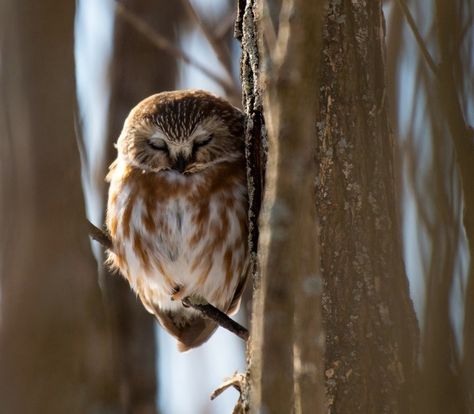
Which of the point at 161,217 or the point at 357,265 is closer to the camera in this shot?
the point at 357,265

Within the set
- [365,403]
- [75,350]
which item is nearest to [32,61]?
[75,350]

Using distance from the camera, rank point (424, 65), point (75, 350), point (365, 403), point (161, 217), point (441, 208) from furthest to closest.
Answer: point (161, 217)
point (365, 403)
point (75, 350)
point (424, 65)
point (441, 208)

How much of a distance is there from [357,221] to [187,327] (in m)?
2.41

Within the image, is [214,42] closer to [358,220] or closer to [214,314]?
[214,314]

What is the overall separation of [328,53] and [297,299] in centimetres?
173

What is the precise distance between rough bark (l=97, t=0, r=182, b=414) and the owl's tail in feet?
6.86

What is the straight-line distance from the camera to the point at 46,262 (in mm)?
2416

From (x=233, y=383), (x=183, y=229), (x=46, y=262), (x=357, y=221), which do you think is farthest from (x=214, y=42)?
A: (x=46, y=262)

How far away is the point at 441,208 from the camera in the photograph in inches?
71.3

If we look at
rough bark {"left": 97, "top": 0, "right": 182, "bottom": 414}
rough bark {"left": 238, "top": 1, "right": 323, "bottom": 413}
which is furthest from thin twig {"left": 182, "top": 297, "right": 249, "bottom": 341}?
rough bark {"left": 97, "top": 0, "right": 182, "bottom": 414}

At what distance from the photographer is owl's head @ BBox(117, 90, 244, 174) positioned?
196 inches

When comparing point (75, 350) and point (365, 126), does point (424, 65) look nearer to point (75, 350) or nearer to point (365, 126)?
point (75, 350)

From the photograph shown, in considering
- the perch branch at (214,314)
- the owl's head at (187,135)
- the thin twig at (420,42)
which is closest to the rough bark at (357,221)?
the perch branch at (214,314)

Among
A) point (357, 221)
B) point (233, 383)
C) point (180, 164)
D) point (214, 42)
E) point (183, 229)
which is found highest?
point (214, 42)
